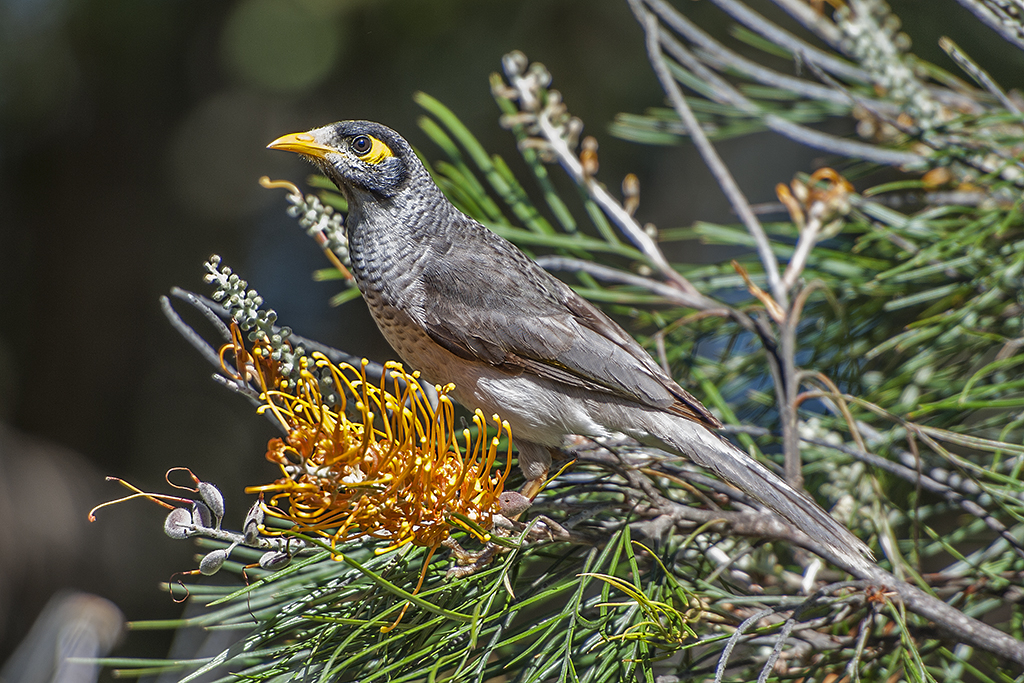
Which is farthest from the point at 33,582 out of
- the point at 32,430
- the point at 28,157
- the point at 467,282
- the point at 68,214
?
the point at 467,282

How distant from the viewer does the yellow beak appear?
1.53 metres

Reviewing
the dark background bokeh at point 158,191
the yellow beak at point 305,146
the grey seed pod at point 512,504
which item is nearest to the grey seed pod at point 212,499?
the grey seed pod at point 512,504

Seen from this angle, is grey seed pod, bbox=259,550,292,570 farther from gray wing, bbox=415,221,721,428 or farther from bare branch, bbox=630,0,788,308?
bare branch, bbox=630,0,788,308

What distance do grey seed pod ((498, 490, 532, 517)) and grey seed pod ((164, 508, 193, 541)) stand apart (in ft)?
1.26

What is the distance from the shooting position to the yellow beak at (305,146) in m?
1.53

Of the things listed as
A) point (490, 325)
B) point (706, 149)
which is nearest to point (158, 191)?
point (490, 325)

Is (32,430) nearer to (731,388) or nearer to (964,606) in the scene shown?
(731,388)

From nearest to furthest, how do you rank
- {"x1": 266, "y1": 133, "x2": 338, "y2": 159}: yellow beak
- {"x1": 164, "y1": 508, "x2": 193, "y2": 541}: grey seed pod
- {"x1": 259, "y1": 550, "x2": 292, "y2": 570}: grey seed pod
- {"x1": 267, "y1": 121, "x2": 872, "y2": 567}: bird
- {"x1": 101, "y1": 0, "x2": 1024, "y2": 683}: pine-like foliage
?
{"x1": 164, "y1": 508, "x2": 193, "y2": 541}: grey seed pod, {"x1": 259, "y1": 550, "x2": 292, "y2": 570}: grey seed pod, {"x1": 101, "y1": 0, "x2": 1024, "y2": 683}: pine-like foliage, {"x1": 267, "y1": 121, "x2": 872, "y2": 567}: bird, {"x1": 266, "y1": 133, "x2": 338, "y2": 159}: yellow beak

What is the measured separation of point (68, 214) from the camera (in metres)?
3.34

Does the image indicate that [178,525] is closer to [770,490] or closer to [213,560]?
[213,560]

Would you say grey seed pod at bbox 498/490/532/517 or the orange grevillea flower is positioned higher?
the orange grevillea flower

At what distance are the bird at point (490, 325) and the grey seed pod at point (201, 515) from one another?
1.74ft

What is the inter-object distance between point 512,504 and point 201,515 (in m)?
0.38

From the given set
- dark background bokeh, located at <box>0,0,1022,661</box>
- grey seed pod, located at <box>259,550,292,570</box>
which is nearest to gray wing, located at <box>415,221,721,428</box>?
grey seed pod, located at <box>259,550,292,570</box>
